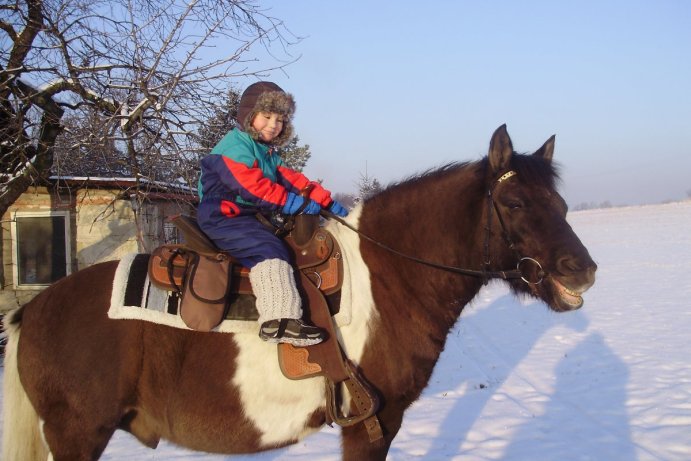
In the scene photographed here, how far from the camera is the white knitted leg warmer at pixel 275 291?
236 centimetres

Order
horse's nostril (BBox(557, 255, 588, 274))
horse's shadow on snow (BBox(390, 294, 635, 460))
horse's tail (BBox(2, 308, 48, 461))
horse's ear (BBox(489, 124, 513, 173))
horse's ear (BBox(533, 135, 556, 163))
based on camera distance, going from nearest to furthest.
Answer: horse's nostril (BBox(557, 255, 588, 274)) → horse's ear (BBox(489, 124, 513, 173)) → horse's tail (BBox(2, 308, 48, 461)) → horse's ear (BBox(533, 135, 556, 163)) → horse's shadow on snow (BBox(390, 294, 635, 460))

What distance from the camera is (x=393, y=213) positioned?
112 inches

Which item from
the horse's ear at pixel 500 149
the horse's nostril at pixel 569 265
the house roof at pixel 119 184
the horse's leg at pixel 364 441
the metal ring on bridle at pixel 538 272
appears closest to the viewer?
the horse's nostril at pixel 569 265

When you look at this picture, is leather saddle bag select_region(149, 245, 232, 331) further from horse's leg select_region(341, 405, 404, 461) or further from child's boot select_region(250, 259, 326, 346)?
horse's leg select_region(341, 405, 404, 461)

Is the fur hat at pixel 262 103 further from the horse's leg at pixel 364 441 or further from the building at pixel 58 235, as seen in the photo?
the building at pixel 58 235

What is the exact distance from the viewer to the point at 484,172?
2.66 m

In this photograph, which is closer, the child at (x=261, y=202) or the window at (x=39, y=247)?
the child at (x=261, y=202)

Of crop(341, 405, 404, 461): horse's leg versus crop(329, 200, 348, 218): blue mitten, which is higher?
crop(329, 200, 348, 218): blue mitten

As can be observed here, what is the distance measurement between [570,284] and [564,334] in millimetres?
8814

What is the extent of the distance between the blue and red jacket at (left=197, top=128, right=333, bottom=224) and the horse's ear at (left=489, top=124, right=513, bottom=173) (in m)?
1.05

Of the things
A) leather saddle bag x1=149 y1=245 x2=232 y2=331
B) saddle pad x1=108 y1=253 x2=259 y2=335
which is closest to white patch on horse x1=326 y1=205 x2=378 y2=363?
saddle pad x1=108 y1=253 x2=259 y2=335

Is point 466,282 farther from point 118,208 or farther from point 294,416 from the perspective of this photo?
point 118,208

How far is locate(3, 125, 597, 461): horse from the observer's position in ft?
8.21

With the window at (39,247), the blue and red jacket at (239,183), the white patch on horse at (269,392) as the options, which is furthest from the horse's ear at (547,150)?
the window at (39,247)
